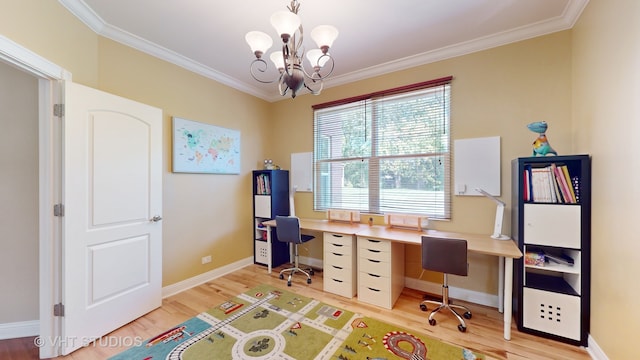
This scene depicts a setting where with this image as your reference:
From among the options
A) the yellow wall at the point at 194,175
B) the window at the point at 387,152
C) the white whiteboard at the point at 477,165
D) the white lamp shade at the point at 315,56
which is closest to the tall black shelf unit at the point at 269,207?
the yellow wall at the point at 194,175

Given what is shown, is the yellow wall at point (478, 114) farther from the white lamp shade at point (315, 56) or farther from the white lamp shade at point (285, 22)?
the white lamp shade at point (285, 22)

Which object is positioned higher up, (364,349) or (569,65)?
(569,65)

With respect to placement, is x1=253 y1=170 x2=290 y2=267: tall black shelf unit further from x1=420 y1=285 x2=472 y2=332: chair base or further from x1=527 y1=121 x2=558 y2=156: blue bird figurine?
x1=527 y1=121 x2=558 y2=156: blue bird figurine

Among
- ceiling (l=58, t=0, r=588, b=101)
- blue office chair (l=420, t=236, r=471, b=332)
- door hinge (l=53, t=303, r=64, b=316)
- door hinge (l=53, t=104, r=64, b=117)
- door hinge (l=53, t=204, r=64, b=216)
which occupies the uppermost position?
ceiling (l=58, t=0, r=588, b=101)

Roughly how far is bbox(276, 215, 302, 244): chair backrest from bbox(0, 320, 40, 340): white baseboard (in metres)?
2.23

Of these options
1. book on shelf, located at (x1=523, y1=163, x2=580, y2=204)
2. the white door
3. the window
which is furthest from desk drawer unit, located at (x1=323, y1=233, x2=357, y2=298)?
the white door

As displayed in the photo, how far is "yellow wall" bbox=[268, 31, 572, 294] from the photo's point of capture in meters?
2.20

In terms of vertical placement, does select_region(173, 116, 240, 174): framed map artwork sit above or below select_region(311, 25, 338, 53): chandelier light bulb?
below

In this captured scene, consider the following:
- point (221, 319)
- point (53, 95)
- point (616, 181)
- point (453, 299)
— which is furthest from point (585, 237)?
point (53, 95)

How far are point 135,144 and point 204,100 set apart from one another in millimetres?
1142

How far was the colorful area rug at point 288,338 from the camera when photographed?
5.85 feet

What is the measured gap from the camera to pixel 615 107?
4.94ft

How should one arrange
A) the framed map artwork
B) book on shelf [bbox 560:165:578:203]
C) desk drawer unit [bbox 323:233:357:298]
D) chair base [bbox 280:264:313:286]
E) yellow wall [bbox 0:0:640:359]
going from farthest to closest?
chair base [bbox 280:264:313:286] < the framed map artwork < desk drawer unit [bbox 323:233:357:298] < book on shelf [bbox 560:165:578:203] < yellow wall [bbox 0:0:640:359]

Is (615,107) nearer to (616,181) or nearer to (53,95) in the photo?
(616,181)
